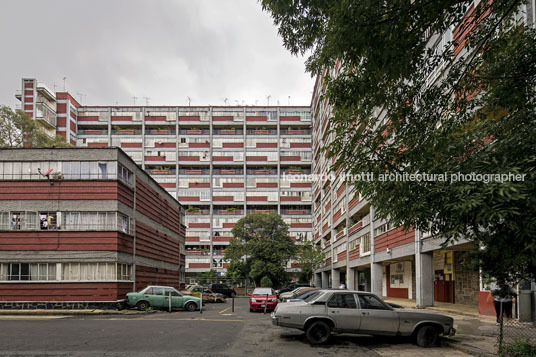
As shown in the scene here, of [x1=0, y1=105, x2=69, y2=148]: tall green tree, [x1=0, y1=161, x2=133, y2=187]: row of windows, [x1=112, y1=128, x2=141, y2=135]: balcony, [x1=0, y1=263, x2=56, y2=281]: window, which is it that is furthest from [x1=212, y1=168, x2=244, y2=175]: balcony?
[x1=0, y1=263, x2=56, y2=281]: window

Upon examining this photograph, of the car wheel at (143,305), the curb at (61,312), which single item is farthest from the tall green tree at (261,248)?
the curb at (61,312)

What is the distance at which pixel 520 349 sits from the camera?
941 cm

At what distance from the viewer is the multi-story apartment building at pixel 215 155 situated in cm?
7894

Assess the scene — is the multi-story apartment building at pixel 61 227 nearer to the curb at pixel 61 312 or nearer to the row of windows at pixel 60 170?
the row of windows at pixel 60 170

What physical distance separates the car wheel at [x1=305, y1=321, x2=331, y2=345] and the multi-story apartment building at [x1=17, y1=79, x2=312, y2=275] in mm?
66210

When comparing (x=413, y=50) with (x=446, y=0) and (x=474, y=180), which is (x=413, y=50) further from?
(x=474, y=180)

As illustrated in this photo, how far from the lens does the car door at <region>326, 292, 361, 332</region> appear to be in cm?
1271

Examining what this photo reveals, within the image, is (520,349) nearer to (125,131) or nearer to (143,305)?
(143,305)

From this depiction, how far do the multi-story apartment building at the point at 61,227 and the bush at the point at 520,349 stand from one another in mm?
23636

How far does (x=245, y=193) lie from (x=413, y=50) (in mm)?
71964

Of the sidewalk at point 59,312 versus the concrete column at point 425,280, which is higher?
the concrete column at point 425,280

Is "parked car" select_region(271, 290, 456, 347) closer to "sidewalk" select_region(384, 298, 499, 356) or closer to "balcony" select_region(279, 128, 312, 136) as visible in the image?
"sidewalk" select_region(384, 298, 499, 356)

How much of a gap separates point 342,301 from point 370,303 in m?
0.79

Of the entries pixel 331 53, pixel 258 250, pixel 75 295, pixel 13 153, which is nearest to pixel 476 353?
pixel 331 53
